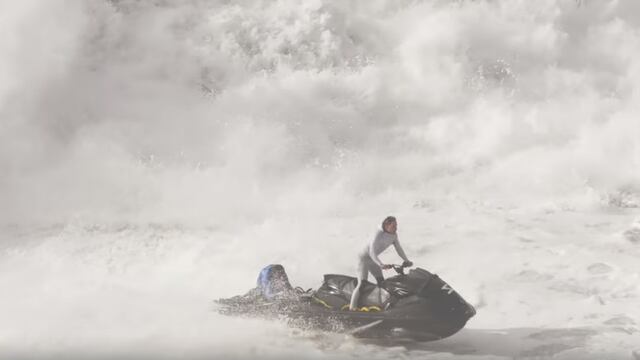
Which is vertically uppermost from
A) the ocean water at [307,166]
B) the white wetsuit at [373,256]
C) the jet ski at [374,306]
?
the ocean water at [307,166]

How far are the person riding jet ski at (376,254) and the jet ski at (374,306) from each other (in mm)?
92

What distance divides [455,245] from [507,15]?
1211 centimetres

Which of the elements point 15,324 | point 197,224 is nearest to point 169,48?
point 197,224

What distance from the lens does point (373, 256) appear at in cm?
941

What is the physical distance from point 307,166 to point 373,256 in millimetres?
9285

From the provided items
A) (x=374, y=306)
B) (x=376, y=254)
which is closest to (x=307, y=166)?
(x=376, y=254)

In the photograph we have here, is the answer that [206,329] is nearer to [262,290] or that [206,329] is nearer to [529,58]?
[262,290]

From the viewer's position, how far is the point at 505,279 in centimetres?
1219

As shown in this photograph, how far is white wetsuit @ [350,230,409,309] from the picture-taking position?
940cm

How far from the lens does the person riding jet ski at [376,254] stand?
9367mm

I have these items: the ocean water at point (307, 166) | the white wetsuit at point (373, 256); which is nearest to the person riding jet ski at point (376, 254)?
the white wetsuit at point (373, 256)

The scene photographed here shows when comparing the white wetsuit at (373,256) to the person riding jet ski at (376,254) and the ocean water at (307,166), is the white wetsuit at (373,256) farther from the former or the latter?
the ocean water at (307,166)

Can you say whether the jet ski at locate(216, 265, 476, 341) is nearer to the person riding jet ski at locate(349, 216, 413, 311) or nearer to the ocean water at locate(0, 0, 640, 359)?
the person riding jet ski at locate(349, 216, 413, 311)

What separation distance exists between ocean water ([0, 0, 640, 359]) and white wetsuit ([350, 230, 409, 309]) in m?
0.85
